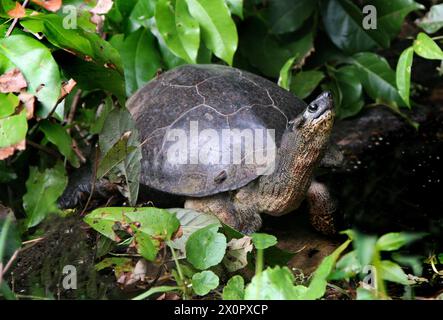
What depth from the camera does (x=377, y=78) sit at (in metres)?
3.51

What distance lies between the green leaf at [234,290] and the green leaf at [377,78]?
2.00m

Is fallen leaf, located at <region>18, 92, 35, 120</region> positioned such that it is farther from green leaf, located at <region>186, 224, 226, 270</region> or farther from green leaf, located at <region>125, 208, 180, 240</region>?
green leaf, located at <region>186, 224, 226, 270</region>

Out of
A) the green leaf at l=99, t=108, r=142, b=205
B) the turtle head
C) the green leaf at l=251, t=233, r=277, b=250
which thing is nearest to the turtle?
the turtle head

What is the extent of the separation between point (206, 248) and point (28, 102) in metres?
0.69

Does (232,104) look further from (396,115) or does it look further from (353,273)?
(396,115)

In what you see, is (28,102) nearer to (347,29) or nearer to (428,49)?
(428,49)

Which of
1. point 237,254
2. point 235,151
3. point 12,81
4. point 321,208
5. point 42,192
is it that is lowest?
point 42,192

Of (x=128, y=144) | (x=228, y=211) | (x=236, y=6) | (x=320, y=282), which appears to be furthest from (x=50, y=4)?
(x=236, y=6)

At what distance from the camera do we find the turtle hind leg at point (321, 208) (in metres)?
2.56

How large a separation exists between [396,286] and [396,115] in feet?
5.98

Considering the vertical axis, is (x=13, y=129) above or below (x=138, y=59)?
above

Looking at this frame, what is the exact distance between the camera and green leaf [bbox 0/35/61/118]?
6.25ft

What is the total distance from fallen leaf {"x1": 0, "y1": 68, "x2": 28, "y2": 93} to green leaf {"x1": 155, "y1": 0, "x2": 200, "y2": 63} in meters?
1.10

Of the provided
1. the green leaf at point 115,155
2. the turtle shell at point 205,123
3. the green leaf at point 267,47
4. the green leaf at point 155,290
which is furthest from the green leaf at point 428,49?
the green leaf at point 155,290
